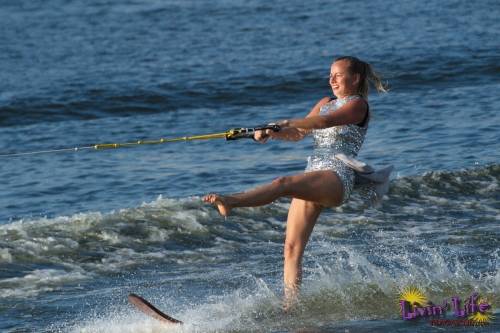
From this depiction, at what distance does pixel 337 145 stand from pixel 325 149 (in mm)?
84

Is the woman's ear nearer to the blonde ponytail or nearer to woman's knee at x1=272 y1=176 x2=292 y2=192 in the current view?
the blonde ponytail

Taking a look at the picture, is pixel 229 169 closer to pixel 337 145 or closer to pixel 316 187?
pixel 337 145

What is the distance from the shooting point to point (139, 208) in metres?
11.3

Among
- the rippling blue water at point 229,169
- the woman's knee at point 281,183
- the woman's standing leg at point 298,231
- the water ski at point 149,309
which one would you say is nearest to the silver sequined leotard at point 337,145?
the woman's standing leg at point 298,231

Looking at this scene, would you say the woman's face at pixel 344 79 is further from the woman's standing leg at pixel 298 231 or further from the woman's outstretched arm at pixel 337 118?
the woman's standing leg at pixel 298 231

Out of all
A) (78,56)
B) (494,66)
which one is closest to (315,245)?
(494,66)

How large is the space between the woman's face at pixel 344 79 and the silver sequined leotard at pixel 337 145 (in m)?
0.06

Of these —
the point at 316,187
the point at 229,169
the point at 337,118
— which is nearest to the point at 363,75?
the point at 337,118

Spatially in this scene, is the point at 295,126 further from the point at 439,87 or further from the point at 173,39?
the point at 173,39

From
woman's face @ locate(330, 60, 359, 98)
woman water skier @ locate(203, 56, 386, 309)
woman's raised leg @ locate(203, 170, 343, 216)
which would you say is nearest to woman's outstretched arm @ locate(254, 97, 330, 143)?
woman water skier @ locate(203, 56, 386, 309)

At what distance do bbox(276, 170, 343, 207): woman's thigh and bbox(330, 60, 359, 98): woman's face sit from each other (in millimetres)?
584

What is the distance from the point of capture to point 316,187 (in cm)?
730

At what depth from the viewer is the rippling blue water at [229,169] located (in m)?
8.52

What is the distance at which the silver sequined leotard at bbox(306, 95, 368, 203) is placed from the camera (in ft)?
24.5
